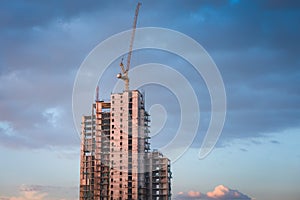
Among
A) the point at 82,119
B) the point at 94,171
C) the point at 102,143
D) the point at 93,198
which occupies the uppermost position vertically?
the point at 82,119

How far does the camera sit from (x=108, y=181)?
565 feet

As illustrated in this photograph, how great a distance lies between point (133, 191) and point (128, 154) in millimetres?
14292

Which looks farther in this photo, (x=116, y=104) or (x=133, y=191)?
(x=116, y=104)

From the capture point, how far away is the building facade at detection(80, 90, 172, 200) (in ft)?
543

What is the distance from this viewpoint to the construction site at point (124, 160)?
165500 mm

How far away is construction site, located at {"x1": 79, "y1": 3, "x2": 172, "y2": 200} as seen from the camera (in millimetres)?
165500

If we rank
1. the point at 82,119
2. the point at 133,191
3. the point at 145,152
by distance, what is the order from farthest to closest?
the point at 82,119 < the point at 145,152 < the point at 133,191

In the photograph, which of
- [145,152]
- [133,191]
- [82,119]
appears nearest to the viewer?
[133,191]

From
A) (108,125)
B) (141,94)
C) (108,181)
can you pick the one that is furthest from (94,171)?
(141,94)

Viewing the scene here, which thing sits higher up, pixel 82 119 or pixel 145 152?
pixel 82 119

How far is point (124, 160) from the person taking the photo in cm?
16662

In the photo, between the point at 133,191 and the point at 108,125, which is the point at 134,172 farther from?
the point at 108,125

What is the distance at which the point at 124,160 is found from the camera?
547ft

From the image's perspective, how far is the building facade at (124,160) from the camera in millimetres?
165500
